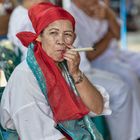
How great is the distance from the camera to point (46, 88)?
1.98 meters

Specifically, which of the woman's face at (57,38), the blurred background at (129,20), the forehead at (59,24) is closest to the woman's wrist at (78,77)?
the woman's face at (57,38)

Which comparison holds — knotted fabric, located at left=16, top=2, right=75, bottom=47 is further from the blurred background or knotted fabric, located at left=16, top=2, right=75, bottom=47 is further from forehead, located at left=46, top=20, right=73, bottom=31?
the blurred background

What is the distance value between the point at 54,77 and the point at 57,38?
0.62 feet

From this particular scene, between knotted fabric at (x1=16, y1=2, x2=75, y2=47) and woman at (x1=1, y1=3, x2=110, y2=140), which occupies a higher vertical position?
knotted fabric at (x1=16, y1=2, x2=75, y2=47)

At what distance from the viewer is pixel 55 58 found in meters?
2.01

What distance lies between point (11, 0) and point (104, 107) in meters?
1.77

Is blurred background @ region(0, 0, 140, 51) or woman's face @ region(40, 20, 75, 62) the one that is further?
Answer: blurred background @ region(0, 0, 140, 51)

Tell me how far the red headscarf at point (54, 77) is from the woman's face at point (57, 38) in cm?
2

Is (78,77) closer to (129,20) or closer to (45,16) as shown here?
(45,16)

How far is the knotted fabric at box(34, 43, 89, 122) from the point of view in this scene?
78.2 inches

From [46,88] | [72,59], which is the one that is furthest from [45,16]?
[46,88]

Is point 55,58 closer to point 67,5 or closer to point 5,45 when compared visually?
point 5,45

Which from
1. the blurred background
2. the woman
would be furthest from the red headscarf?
the blurred background

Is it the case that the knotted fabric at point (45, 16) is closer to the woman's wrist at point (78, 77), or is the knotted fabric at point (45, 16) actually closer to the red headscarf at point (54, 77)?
the red headscarf at point (54, 77)
